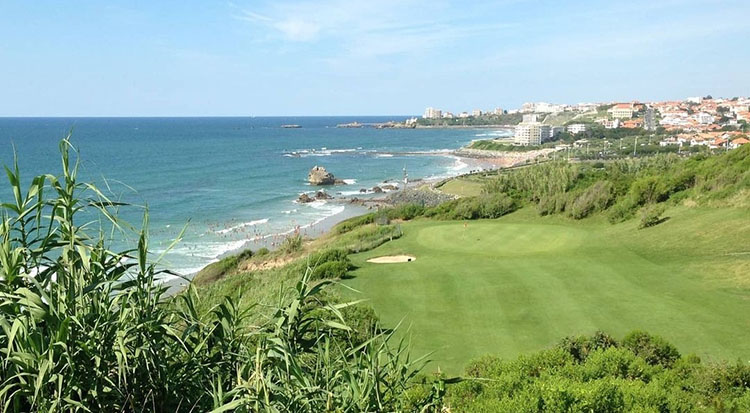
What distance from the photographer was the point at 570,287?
17062 millimetres

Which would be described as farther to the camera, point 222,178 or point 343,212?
point 222,178

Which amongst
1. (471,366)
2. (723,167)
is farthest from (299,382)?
(723,167)

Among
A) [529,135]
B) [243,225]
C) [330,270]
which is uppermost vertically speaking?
[529,135]

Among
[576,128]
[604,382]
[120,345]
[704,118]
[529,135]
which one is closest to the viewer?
[120,345]

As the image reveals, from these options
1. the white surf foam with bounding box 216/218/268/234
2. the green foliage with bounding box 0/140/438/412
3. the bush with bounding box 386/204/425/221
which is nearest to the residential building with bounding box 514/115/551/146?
the bush with bounding box 386/204/425/221

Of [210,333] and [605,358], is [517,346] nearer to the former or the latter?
[605,358]

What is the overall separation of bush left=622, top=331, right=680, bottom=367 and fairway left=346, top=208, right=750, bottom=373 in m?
1.39

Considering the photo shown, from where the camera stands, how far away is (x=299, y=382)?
3098 mm

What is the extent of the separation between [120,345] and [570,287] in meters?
16.2

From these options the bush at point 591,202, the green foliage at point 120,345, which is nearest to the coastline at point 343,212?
the green foliage at point 120,345

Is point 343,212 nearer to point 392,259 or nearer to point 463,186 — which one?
point 463,186

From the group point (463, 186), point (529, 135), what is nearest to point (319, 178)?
point (463, 186)

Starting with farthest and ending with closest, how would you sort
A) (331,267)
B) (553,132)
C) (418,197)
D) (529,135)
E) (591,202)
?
(553,132), (529,135), (418,197), (591,202), (331,267)

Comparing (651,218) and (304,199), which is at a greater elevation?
(651,218)
